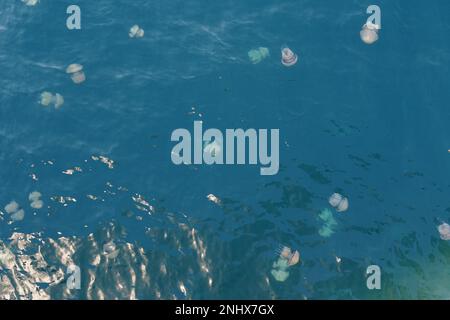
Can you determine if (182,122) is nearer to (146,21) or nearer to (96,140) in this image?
(96,140)

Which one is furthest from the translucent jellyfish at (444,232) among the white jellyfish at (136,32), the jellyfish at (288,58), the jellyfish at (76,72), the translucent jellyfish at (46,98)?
the translucent jellyfish at (46,98)

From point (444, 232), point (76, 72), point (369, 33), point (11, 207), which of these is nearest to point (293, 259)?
point (444, 232)

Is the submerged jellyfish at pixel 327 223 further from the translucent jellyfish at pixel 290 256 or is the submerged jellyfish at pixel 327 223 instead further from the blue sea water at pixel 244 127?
the translucent jellyfish at pixel 290 256

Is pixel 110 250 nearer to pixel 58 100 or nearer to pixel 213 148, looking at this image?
pixel 213 148

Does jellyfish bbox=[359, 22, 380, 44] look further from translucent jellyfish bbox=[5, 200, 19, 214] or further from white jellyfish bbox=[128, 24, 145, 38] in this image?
translucent jellyfish bbox=[5, 200, 19, 214]

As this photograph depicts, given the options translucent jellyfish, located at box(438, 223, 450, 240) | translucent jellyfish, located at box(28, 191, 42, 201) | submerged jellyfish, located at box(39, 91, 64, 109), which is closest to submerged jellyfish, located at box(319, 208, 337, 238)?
translucent jellyfish, located at box(438, 223, 450, 240)

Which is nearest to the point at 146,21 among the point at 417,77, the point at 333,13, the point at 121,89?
the point at 121,89
